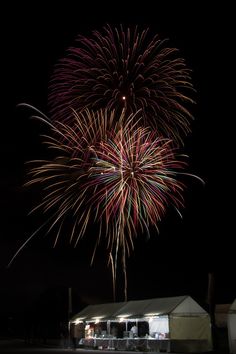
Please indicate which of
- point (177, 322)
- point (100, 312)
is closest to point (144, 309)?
point (177, 322)

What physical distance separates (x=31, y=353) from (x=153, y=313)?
8179 millimetres

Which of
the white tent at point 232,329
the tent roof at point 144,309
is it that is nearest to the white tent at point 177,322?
the tent roof at point 144,309

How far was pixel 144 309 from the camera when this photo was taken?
34.0 metres

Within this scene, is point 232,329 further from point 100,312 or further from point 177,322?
point 100,312

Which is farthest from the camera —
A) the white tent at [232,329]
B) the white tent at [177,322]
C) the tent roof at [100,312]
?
the tent roof at [100,312]

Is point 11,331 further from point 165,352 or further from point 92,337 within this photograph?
point 165,352

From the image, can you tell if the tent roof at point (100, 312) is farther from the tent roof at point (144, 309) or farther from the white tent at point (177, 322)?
the white tent at point (177, 322)

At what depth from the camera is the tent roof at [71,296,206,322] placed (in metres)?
31.3

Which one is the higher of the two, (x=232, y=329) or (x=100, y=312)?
(x=100, y=312)

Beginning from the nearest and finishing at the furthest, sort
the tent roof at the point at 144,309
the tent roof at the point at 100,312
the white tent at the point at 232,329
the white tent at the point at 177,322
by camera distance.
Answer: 1. the white tent at the point at 232,329
2. the white tent at the point at 177,322
3. the tent roof at the point at 144,309
4. the tent roof at the point at 100,312

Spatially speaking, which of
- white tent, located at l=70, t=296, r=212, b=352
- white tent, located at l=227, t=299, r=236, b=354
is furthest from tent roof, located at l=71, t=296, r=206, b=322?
white tent, located at l=227, t=299, r=236, b=354

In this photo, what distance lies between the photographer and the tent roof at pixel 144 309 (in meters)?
31.3

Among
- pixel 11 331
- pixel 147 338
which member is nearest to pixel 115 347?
pixel 147 338

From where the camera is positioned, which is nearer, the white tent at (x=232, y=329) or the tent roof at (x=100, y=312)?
the white tent at (x=232, y=329)
